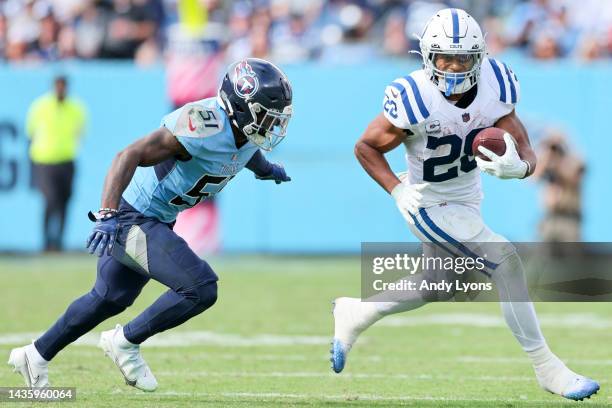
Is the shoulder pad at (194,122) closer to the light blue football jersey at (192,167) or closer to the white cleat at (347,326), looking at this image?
the light blue football jersey at (192,167)

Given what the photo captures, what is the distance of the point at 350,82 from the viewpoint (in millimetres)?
12812

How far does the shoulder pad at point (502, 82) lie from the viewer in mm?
5703

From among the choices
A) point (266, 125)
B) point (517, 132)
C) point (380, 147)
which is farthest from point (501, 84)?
point (266, 125)

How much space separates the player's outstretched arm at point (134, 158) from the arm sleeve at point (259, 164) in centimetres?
64

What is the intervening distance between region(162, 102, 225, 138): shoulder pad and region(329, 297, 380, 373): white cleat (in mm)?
1048

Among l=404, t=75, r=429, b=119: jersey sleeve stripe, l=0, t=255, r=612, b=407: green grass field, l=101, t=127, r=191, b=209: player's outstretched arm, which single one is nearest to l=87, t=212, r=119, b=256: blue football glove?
l=101, t=127, r=191, b=209: player's outstretched arm

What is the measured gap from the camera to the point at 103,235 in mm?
5172

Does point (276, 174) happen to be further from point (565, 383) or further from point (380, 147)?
point (565, 383)

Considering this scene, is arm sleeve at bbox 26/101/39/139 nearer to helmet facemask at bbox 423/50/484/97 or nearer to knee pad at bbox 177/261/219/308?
knee pad at bbox 177/261/219/308

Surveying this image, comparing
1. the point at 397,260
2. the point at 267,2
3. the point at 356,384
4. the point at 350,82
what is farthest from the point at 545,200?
the point at 356,384

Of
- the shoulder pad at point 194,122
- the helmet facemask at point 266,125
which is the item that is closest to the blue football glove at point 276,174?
the helmet facemask at point 266,125

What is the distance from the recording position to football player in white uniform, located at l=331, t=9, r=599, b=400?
5602 mm

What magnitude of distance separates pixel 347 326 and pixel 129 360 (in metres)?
1.02

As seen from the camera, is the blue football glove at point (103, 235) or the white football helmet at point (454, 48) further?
the white football helmet at point (454, 48)
